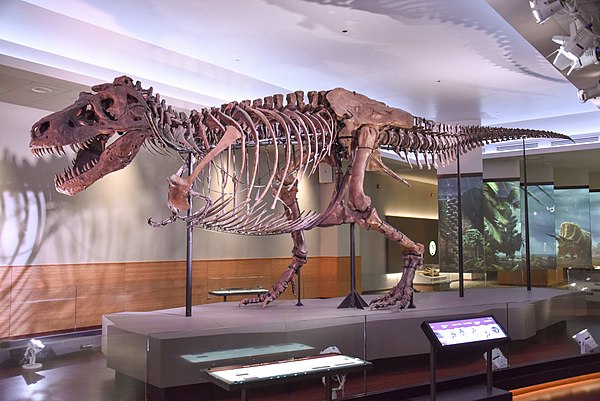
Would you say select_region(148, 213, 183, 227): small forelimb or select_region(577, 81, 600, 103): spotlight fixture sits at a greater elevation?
select_region(577, 81, 600, 103): spotlight fixture

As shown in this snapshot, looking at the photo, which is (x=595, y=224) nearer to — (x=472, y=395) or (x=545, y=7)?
(x=472, y=395)

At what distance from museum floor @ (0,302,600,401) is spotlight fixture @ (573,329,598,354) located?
0.64m

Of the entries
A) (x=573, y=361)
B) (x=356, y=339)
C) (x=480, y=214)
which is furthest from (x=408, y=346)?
(x=480, y=214)

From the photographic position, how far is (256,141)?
4.14 m

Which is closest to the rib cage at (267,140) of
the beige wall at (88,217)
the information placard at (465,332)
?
the information placard at (465,332)

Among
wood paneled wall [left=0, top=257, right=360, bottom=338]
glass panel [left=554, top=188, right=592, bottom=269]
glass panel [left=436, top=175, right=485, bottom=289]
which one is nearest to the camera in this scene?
wood paneled wall [left=0, top=257, right=360, bottom=338]

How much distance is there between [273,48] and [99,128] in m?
2.83

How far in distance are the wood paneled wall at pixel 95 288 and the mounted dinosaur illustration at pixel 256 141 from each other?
79.2 inches

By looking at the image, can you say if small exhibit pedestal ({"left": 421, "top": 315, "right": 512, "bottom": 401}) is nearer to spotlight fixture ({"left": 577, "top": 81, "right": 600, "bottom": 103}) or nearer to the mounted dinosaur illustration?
the mounted dinosaur illustration

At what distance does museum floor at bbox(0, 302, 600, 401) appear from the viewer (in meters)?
2.89

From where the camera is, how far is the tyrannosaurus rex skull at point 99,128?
359 centimetres

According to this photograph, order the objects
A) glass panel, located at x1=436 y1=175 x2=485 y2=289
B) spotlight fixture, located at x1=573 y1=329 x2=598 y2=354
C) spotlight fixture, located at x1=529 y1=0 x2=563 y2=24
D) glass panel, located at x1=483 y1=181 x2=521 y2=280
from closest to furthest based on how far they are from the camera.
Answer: spotlight fixture, located at x1=529 y1=0 x2=563 y2=24 < spotlight fixture, located at x1=573 y1=329 x2=598 y2=354 < glass panel, located at x1=436 y1=175 x2=485 y2=289 < glass panel, located at x1=483 y1=181 x2=521 y2=280

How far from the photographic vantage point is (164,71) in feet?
21.2

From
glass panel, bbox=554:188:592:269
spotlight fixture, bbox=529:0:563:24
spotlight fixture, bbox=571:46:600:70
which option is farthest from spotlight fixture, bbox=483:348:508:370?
glass panel, bbox=554:188:592:269
